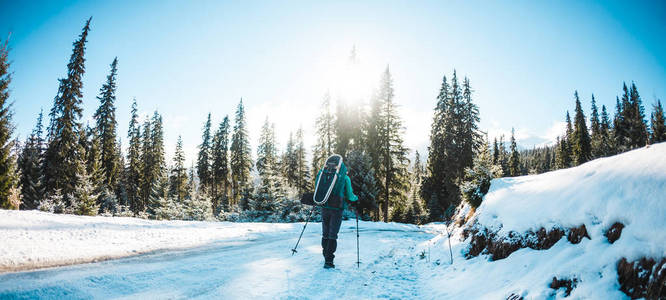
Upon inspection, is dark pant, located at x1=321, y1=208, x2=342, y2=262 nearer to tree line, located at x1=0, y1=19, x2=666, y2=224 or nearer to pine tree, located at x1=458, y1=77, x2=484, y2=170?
tree line, located at x1=0, y1=19, x2=666, y2=224

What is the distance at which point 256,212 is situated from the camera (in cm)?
1928

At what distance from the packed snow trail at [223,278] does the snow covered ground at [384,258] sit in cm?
2

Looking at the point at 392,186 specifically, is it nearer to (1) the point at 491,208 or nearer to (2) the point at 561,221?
(1) the point at 491,208

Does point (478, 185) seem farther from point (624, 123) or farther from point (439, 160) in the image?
point (624, 123)

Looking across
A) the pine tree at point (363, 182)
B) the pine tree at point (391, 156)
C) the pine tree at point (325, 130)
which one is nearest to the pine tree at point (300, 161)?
the pine tree at point (325, 130)

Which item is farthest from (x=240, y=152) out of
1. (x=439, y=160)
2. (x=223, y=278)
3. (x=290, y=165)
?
(x=223, y=278)

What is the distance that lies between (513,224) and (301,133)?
5003 cm

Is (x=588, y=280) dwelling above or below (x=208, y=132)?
below

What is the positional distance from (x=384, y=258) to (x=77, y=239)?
6.96 m

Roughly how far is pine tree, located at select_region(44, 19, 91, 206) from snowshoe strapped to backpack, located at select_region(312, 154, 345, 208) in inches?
919

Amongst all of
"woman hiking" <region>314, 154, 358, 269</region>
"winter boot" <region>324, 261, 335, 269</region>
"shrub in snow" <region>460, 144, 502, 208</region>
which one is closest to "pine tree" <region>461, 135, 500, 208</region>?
"shrub in snow" <region>460, 144, 502, 208</region>

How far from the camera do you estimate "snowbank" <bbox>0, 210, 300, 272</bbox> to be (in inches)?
180

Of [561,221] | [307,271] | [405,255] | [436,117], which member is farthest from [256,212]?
[436,117]

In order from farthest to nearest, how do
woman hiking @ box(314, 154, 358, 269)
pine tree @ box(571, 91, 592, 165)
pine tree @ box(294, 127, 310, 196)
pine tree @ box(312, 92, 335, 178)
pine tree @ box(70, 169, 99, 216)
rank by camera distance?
pine tree @ box(571, 91, 592, 165) → pine tree @ box(294, 127, 310, 196) → pine tree @ box(312, 92, 335, 178) → pine tree @ box(70, 169, 99, 216) → woman hiking @ box(314, 154, 358, 269)
